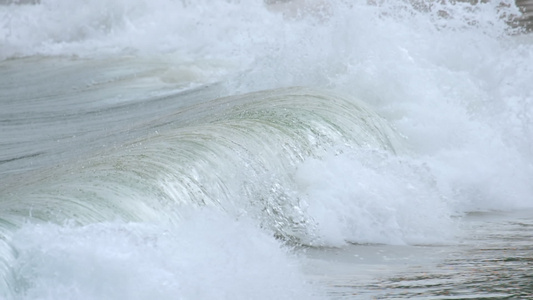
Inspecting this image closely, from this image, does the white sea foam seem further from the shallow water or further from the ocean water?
the shallow water

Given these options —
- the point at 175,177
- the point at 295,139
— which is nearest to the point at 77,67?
the point at 295,139

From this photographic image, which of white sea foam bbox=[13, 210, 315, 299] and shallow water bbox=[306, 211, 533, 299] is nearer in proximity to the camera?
white sea foam bbox=[13, 210, 315, 299]

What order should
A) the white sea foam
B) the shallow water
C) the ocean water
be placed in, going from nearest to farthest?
1. the white sea foam
2. the ocean water
3. the shallow water

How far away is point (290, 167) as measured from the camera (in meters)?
5.09

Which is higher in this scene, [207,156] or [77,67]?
[77,67]

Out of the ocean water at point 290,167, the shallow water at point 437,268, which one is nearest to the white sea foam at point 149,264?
the ocean water at point 290,167

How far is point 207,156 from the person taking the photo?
4.83 m

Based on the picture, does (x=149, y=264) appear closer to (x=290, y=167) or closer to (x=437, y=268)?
(x=437, y=268)

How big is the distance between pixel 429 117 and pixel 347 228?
237cm

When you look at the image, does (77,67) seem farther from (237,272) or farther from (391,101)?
(237,272)

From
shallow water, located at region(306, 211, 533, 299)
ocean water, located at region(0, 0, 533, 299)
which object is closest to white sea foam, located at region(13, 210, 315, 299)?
ocean water, located at region(0, 0, 533, 299)

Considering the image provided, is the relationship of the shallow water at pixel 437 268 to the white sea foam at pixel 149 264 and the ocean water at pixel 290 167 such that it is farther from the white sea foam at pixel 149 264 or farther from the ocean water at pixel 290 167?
the white sea foam at pixel 149 264

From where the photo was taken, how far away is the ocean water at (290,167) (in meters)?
3.30

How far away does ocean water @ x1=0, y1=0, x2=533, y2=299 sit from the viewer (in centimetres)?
330
